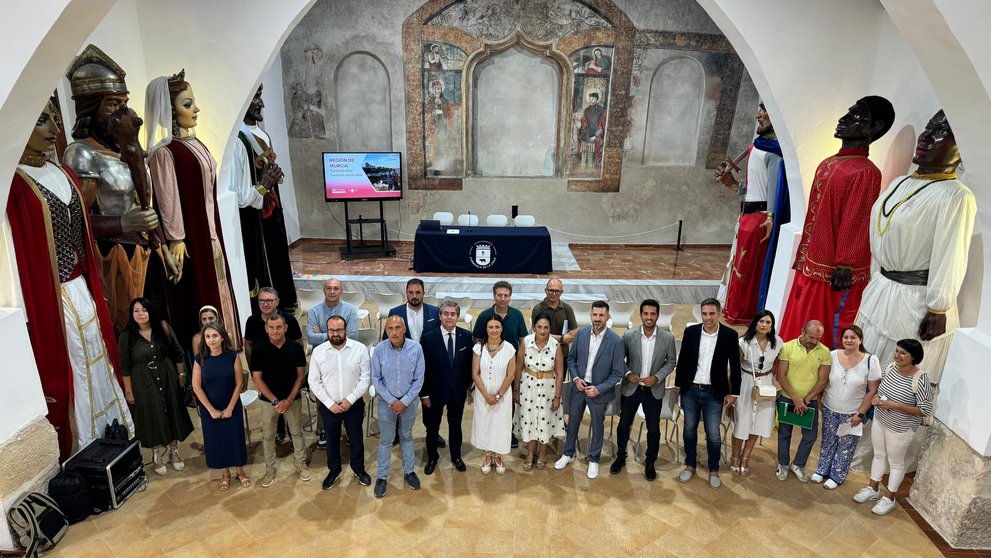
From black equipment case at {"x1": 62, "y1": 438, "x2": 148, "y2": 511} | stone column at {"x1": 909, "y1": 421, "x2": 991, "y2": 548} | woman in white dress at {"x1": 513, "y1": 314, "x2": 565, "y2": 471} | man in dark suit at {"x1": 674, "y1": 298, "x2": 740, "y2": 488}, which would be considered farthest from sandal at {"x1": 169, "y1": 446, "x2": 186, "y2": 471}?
stone column at {"x1": 909, "y1": 421, "x2": 991, "y2": 548}

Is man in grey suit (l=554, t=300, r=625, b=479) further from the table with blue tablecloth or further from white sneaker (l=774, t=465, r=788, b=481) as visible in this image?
the table with blue tablecloth

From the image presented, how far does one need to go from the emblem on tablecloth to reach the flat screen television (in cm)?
224

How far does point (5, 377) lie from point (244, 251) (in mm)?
3489

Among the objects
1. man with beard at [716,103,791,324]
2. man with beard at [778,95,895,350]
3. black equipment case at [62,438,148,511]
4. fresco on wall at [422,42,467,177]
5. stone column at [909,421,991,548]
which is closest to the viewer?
stone column at [909,421,991,548]

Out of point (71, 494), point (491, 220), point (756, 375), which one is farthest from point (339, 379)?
point (491, 220)

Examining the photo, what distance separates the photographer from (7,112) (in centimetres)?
321

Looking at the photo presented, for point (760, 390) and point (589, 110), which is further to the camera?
point (589, 110)

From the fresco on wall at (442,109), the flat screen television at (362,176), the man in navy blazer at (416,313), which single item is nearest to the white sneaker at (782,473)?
the man in navy blazer at (416,313)

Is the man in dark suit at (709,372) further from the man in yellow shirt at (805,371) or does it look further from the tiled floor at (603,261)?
the tiled floor at (603,261)

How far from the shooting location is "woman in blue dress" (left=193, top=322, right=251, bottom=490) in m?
4.26

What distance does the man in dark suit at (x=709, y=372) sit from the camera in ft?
14.2

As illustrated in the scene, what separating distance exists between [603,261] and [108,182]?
25.8 feet

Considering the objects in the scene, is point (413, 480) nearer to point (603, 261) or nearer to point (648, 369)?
point (648, 369)

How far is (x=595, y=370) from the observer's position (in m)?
4.48
